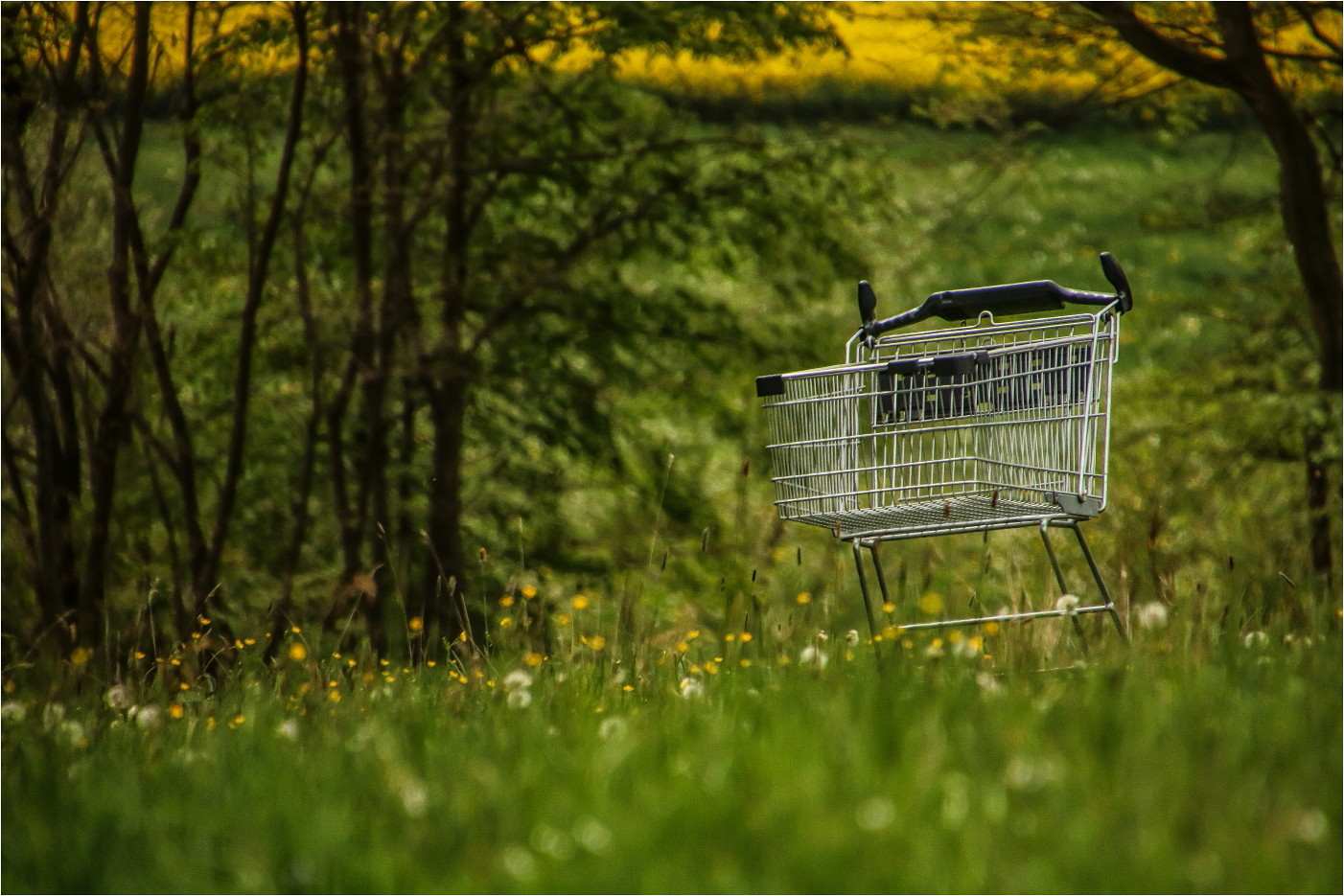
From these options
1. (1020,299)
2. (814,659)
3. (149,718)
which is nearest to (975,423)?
(1020,299)

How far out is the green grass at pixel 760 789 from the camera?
221 centimetres

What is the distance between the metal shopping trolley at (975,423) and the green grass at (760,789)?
2.14 ft

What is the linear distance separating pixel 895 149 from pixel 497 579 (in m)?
4.53

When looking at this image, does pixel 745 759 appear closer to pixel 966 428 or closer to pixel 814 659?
pixel 814 659

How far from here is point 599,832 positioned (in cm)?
234

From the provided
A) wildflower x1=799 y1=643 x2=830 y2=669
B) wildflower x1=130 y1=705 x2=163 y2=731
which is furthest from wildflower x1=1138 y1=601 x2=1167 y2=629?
wildflower x1=130 y1=705 x2=163 y2=731

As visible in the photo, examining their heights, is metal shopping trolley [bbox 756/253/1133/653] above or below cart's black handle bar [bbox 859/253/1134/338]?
below

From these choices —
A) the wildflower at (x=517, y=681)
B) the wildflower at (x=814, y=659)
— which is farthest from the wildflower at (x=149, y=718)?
the wildflower at (x=814, y=659)

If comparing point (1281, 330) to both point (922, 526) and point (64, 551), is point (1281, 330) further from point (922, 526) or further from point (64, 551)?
point (64, 551)

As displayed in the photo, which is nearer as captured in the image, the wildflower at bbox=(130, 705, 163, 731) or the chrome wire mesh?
the wildflower at bbox=(130, 705, 163, 731)

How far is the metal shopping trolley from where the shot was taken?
159 inches

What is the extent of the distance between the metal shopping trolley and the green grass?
2.14ft

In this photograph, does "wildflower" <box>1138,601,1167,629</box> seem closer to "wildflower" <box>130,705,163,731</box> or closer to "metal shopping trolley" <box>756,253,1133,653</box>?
"metal shopping trolley" <box>756,253,1133,653</box>

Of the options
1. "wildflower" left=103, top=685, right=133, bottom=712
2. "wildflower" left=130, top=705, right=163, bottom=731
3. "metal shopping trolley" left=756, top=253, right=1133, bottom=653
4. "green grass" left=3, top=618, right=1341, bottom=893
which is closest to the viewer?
"green grass" left=3, top=618, right=1341, bottom=893
